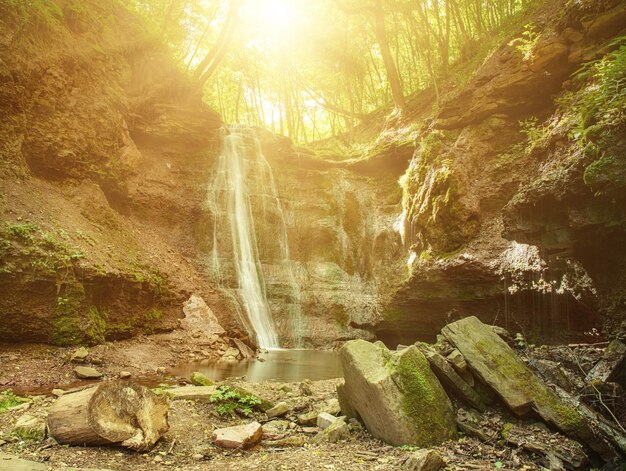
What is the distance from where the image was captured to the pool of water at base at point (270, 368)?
9.69 metres

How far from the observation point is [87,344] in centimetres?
963

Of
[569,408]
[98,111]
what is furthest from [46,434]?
[98,111]

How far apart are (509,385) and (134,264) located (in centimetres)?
1138

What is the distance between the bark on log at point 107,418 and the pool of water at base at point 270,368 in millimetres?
4650

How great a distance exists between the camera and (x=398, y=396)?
4.57 metres

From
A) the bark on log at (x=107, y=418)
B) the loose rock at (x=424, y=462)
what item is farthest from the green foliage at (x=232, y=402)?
the loose rock at (x=424, y=462)

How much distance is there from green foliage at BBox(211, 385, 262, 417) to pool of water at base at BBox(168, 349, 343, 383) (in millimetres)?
2999

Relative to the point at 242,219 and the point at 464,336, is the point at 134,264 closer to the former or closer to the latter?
the point at 242,219

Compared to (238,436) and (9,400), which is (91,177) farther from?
(238,436)

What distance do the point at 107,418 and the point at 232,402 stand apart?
2164 mm

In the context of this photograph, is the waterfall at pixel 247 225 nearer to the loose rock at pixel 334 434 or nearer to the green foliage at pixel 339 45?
the green foliage at pixel 339 45

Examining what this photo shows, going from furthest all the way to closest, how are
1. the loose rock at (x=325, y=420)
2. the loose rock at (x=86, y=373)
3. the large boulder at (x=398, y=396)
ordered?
the loose rock at (x=86, y=373) → the loose rock at (x=325, y=420) → the large boulder at (x=398, y=396)

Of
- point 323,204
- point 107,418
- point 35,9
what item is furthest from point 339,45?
point 107,418

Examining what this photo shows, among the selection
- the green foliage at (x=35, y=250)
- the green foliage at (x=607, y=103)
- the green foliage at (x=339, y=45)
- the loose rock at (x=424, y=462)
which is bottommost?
the loose rock at (x=424, y=462)
